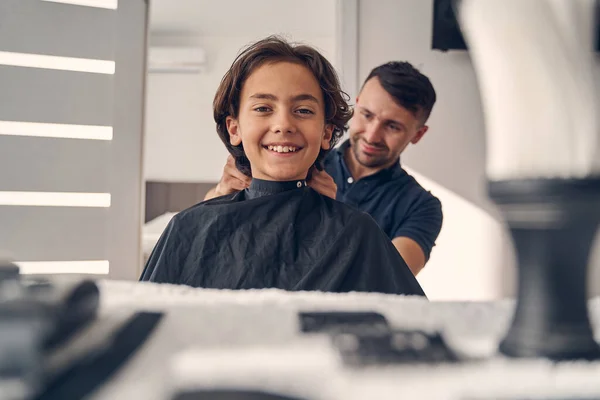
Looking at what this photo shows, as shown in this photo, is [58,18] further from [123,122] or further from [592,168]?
[592,168]

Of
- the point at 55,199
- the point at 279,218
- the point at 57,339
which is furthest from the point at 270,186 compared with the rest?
the point at 55,199

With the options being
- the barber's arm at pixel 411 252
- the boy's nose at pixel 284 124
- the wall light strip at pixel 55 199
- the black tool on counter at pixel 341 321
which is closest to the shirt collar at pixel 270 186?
the boy's nose at pixel 284 124

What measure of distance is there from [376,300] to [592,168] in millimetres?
232

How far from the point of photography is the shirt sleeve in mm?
1548

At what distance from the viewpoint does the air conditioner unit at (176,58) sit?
13.9ft

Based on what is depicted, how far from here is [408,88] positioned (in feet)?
5.33

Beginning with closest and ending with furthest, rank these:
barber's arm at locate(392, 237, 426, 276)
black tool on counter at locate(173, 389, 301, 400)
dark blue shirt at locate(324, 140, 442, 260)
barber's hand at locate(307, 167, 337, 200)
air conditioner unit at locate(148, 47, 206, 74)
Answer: black tool on counter at locate(173, 389, 301, 400) → barber's hand at locate(307, 167, 337, 200) → barber's arm at locate(392, 237, 426, 276) → dark blue shirt at locate(324, 140, 442, 260) → air conditioner unit at locate(148, 47, 206, 74)

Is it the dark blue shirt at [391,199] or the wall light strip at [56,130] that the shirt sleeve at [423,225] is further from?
the wall light strip at [56,130]

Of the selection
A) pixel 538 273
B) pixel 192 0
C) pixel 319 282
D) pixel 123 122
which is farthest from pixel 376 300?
pixel 192 0

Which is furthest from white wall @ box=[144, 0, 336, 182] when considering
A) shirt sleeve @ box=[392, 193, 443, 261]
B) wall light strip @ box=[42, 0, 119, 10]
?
shirt sleeve @ box=[392, 193, 443, 261]

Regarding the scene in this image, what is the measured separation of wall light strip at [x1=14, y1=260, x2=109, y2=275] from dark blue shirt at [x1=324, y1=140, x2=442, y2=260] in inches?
39.1

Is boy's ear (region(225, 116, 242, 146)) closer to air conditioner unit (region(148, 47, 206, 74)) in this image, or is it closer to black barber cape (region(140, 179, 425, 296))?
black barber cape (region(140, 179, 425, 296))

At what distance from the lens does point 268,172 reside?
1.12 metres

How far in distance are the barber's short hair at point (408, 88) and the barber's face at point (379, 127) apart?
0.7 inches
